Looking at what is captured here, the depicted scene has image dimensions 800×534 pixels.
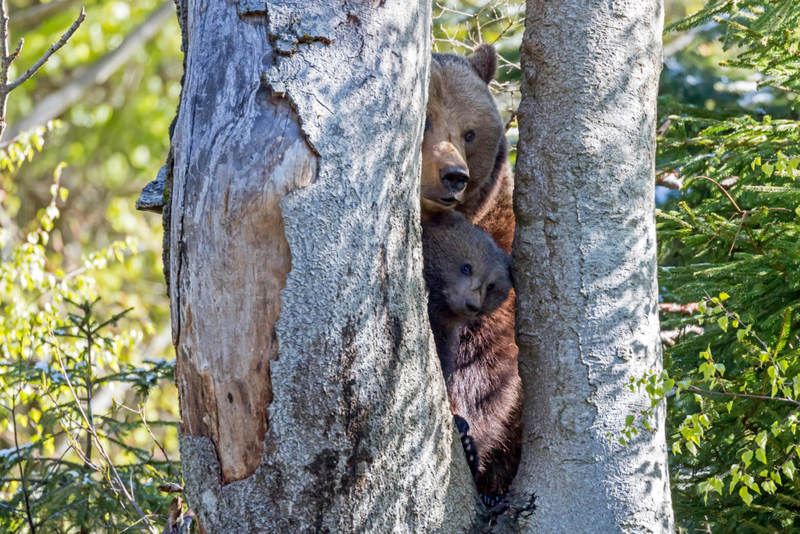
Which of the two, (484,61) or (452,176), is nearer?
(452,176)

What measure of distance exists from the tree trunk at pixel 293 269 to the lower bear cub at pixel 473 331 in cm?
113

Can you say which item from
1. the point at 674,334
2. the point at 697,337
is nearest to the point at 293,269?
the point at 697,337

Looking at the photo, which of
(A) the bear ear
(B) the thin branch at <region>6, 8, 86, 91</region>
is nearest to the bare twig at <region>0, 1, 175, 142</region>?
(A) the bear ear

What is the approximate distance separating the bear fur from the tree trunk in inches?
49.4

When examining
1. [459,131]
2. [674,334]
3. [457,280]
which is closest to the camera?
[457,280]

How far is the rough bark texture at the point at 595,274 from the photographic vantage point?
2.39 metres

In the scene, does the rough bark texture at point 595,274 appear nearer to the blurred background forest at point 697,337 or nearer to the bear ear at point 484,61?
the blurred background forest at point 697,337

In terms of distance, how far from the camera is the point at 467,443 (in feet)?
9.54

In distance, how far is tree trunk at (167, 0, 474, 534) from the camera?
6.42 feet

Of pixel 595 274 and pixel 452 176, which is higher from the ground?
pixel 452 176

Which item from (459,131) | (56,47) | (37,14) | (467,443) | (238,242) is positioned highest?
(37,14)

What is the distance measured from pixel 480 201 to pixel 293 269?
7.42 feet

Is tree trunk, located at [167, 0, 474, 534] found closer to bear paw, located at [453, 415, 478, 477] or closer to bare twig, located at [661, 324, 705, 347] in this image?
bear paw, located at [453, 415, 478, 477]

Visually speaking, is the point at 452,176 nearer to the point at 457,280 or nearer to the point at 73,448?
the point at 457,280
